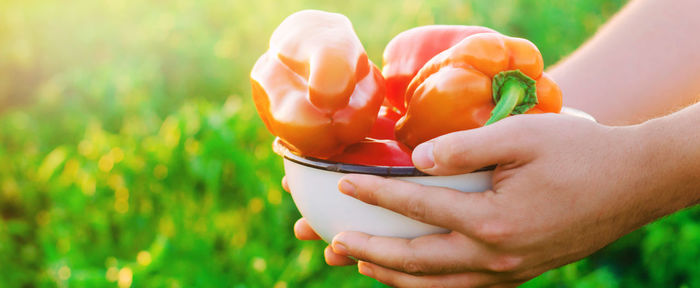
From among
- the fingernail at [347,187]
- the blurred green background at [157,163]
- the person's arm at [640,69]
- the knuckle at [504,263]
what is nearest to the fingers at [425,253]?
the knuckle at [504,263]

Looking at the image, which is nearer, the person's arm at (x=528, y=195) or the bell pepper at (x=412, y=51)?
the person's arm at (x=528, y=195)

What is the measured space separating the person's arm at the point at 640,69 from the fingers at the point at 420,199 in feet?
2.49

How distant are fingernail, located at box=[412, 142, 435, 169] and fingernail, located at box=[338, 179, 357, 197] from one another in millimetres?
116

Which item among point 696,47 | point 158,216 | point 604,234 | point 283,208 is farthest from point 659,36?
point 158,216

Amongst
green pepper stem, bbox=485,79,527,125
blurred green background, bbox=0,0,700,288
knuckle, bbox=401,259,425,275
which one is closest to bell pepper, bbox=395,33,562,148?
green pepper stem, bbox=485,79,527,125

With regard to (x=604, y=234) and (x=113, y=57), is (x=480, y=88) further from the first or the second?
(x=113, y=57)

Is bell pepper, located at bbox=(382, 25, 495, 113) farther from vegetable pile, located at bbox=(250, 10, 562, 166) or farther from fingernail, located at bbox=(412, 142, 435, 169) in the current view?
fingernail, located at bbox=(412, 142, 435, 169)

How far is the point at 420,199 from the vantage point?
117 cm

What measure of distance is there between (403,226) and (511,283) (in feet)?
0.92

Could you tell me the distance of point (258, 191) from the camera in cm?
244

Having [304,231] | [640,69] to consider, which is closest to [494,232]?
[304,231]

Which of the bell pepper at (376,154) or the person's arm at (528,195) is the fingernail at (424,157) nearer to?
the person's arm at (528,195)

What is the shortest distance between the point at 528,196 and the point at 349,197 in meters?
0.31

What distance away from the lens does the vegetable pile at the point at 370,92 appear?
1.25 metres
